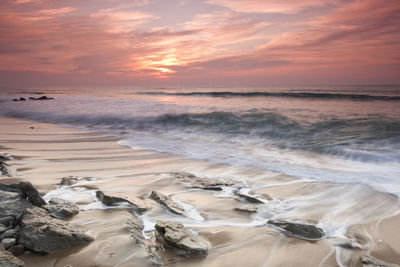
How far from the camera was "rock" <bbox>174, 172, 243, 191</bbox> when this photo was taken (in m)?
4.07

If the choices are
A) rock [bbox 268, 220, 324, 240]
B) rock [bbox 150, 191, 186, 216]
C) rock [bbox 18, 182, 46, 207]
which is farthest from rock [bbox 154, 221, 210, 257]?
rock [bbox 18, 182, 46, 207]

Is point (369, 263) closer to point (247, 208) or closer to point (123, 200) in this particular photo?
point (247, 208)

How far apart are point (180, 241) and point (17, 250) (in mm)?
1212

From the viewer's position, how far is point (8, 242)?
2162 millimetres

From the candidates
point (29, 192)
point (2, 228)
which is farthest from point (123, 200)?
point (2, 228)

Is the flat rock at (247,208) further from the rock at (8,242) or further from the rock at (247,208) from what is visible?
the rock at (8,242)

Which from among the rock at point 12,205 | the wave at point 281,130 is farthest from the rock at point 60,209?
the wave at point 281,130

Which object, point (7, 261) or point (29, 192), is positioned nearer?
point (7, 261)

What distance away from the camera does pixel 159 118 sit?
1430cm

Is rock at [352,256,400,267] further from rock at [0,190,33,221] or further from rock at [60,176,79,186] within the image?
rock at [60,176,79,186]

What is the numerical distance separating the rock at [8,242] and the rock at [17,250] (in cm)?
4

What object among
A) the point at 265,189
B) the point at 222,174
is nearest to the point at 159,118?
the point at 222,174

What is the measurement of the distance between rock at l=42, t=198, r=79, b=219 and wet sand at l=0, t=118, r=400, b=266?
9 centimetres

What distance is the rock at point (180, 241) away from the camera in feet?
7.53
